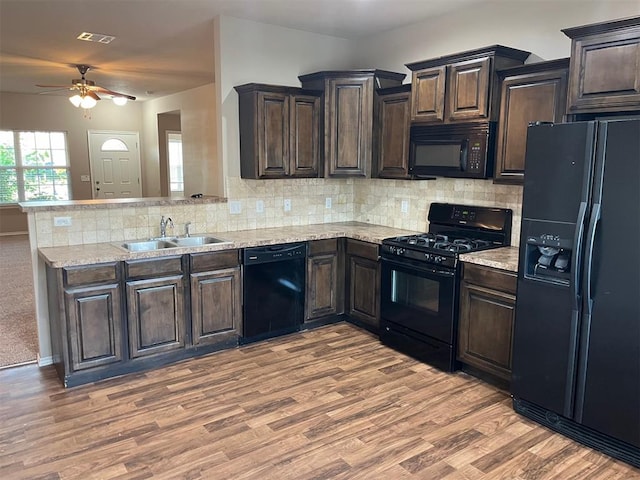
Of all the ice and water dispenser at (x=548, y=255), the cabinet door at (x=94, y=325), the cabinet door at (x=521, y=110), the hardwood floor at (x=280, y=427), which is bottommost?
the hardwood floor at (x=280, y=427)

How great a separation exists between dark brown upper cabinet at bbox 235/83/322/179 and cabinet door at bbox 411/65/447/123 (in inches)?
38.2

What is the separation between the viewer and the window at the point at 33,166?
30.2 feet

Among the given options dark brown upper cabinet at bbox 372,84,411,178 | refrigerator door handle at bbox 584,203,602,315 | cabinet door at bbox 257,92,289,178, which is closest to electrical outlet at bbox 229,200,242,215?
cabinet door at bbox 257,92,289,178

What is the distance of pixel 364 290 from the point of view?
438 cm

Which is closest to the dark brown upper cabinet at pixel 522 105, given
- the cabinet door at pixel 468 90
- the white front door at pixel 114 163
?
the cabinet door at pixel 468 90

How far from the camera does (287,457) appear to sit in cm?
257

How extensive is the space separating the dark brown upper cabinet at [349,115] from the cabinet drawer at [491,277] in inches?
62.0

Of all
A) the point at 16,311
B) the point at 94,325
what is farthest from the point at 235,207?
the point at 16,311

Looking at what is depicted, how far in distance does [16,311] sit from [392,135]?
13.3 ft

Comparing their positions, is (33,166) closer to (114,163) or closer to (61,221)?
(114,163)

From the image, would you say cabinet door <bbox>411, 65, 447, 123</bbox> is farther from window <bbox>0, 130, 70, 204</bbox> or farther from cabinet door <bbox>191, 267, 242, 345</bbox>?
window <bbox>0, 130, 70, 204</bbox>

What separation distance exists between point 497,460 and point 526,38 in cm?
291

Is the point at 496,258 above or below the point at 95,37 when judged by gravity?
below

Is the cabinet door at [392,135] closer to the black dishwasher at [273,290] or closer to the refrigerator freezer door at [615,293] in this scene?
the black dishwasher at [273,290]
